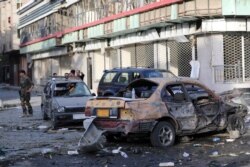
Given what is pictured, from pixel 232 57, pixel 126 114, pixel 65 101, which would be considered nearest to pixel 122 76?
pixel 65 101

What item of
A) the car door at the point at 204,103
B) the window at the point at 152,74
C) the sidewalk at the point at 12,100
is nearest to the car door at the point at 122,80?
the window at the point at 152,74

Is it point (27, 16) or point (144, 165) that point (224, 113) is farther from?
point (27, 16)

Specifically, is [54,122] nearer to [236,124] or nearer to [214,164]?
[236,124]

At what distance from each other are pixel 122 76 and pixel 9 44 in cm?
4799

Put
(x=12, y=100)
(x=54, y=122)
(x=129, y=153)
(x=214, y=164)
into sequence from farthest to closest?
Result: (x=12, y=100) → (x=54, y=122) → (x=129, y=153) → (x=214, y=164)

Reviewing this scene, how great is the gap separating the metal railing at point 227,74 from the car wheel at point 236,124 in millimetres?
7707

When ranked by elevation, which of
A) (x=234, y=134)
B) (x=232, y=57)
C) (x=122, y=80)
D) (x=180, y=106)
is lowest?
(x=234, y=134)

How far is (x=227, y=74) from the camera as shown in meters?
20.2

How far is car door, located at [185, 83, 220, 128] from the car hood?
4598 mm

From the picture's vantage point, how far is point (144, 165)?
9352 millimetres

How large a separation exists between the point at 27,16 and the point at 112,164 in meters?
45.8

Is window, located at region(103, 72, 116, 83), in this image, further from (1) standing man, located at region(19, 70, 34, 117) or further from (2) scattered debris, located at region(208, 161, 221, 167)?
(2) scattered debris, located at region(208, 161, 221, 167)

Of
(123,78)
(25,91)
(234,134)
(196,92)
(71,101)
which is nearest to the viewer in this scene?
(234,134)

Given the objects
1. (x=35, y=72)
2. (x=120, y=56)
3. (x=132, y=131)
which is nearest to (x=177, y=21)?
(x=120, y=56)
